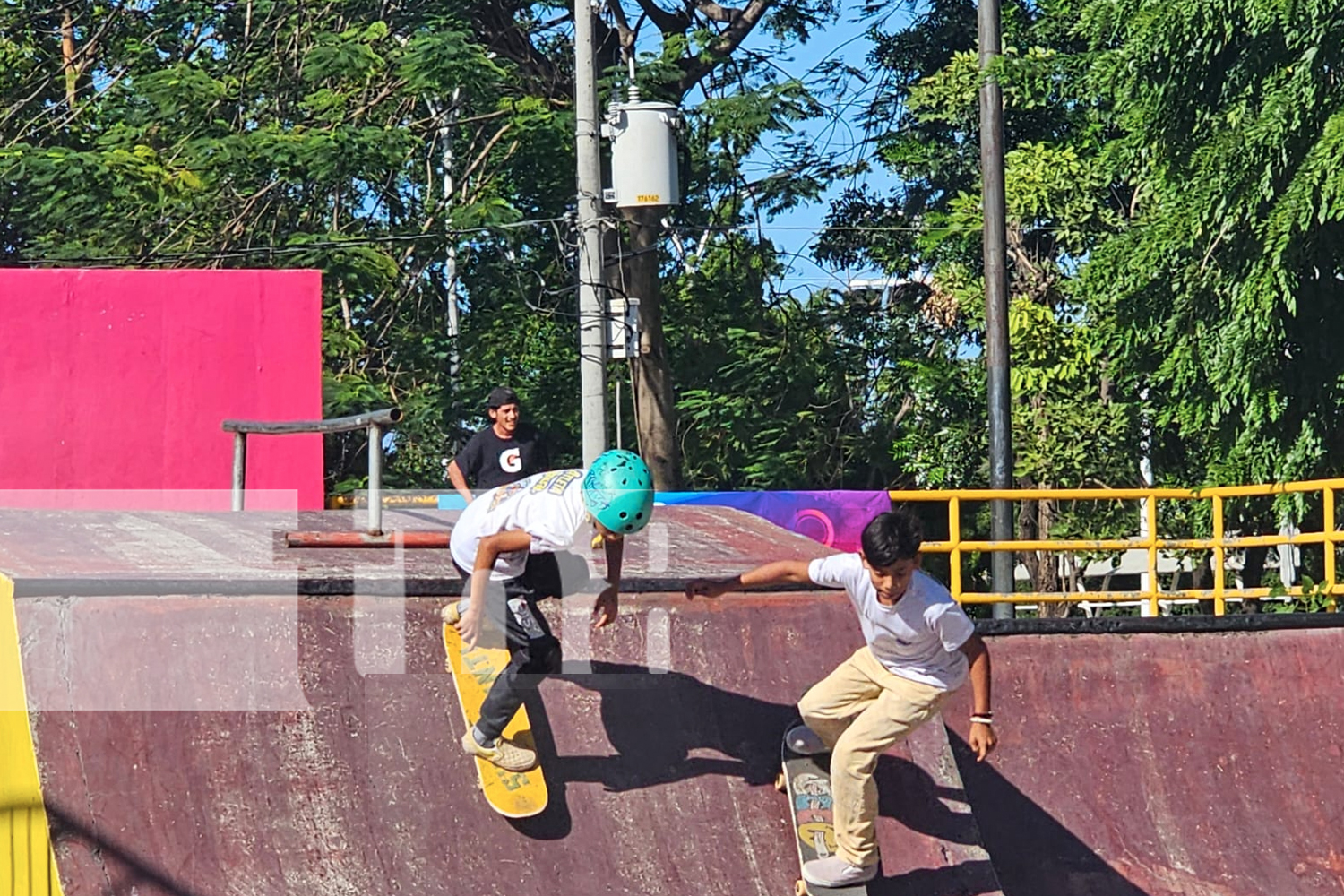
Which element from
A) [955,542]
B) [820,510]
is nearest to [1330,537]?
[955,542]

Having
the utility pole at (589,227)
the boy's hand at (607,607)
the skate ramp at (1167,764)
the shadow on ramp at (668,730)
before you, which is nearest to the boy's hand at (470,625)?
the boy's hand at (607,607)

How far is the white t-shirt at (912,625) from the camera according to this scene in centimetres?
625

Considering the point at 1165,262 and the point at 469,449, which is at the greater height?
the point at 1165,262

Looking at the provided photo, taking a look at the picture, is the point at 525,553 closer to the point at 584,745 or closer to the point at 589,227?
the point at 584,745

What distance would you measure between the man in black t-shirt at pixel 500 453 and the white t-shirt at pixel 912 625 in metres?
3.53

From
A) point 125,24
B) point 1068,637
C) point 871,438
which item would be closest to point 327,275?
point 125,24

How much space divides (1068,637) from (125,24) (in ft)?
53.0

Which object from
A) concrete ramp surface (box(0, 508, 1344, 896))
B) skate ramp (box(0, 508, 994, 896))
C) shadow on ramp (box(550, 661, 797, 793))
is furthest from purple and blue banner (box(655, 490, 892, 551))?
shadow on ramp (box(550, 661, 797, 793))

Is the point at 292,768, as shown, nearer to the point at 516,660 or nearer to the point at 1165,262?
the point at 516,660

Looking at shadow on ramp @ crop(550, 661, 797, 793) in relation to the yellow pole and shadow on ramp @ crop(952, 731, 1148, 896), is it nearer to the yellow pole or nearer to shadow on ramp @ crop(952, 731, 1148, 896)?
shadow on ramp @ crop(952, 731, 1148, 896)

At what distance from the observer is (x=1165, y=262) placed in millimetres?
14727

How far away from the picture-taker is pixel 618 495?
6.02 meters

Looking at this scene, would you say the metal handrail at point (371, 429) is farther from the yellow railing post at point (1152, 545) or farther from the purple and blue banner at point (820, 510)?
the yellow railing post at point (1152, 545)

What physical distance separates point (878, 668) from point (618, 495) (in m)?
1.29
